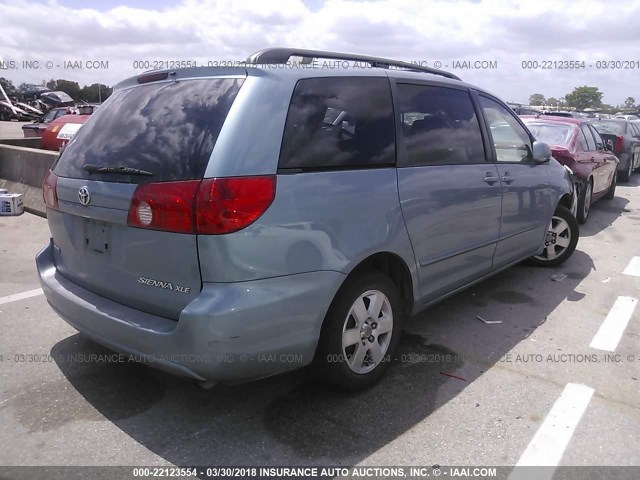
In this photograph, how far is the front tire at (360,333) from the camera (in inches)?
117

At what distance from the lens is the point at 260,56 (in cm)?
290

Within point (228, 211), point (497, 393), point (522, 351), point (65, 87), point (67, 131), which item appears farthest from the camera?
point (65, 87)

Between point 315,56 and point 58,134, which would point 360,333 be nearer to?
point 315,56

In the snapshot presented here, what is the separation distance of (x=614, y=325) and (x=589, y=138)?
17.2 feet

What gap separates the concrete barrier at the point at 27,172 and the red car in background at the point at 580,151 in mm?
7190

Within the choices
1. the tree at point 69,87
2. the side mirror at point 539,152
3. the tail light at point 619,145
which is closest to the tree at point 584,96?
the tree at point 69,87

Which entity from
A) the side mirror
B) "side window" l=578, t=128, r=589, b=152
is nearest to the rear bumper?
the side mirror

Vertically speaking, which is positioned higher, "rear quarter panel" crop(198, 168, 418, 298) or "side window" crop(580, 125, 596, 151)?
"side window" crop(580, 125, 596, 151)

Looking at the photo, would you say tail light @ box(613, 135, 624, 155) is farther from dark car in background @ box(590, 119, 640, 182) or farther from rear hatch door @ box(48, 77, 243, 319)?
rear hatch door @ box(48, 77, 243, 319)

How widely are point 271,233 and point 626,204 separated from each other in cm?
1033

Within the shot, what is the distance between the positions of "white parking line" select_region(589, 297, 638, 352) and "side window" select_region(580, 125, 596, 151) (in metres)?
4.22

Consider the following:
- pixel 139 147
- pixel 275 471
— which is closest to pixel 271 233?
pixel 139 147

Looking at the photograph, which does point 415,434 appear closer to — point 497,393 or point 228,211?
point 497,393

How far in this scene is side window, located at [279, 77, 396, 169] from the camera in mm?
2773
